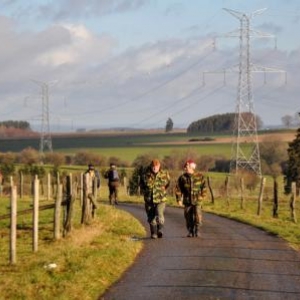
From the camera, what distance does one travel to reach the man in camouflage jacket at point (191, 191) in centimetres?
1817

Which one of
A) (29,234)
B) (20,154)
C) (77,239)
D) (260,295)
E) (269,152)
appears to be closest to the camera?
(260,295)

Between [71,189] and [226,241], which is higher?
[71,189]

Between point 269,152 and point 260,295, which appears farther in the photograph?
point 269,152

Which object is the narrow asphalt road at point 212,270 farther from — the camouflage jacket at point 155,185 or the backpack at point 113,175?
the backpack at point 113,175

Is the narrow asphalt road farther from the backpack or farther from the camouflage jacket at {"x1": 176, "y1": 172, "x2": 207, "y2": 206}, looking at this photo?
the backpack

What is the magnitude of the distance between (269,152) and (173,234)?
87.5 m

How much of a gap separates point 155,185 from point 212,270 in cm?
491

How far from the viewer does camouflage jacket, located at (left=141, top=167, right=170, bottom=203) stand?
18016 mm

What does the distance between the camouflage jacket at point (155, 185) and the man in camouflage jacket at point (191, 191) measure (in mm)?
490

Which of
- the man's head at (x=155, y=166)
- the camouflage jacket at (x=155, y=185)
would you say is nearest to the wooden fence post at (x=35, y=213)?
the camouflage jacket at (x=155, y=185)

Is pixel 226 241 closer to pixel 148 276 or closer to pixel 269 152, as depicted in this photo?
pixel 148 276

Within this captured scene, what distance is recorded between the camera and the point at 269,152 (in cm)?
10562

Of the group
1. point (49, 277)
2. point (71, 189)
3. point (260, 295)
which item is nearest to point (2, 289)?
point (49, 277)

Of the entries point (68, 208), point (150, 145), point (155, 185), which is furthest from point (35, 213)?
point (150, 145)
